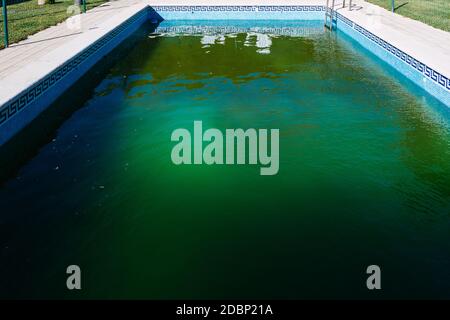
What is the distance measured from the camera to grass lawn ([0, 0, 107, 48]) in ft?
30.2

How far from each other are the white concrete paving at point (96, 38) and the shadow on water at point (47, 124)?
1.64ft

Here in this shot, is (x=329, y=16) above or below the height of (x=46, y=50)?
above

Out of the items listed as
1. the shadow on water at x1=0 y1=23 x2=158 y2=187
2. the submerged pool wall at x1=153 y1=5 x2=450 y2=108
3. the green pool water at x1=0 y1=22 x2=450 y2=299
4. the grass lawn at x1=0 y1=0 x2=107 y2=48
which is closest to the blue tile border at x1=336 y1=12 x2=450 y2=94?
the submerged pool wall at x1=153 y1=5 x2=450 y2=108

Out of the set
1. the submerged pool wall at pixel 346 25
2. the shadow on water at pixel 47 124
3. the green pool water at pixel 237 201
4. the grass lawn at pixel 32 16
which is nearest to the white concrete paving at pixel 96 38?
the submerged pool wall at pixel 346 25

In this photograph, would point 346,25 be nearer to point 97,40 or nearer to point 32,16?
point 97,40

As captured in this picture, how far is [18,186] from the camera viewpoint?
452cm

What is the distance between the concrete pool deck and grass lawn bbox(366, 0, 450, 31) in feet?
1.04

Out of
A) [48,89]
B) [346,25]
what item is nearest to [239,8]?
[346,25]

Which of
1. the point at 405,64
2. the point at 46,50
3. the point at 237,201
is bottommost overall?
the point at 237,201

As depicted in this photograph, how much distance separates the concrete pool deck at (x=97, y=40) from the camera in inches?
241

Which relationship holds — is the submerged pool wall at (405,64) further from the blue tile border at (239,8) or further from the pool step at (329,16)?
the blue tile border at (239,8)

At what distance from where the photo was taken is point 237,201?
4289mm

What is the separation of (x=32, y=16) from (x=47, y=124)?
651cm
